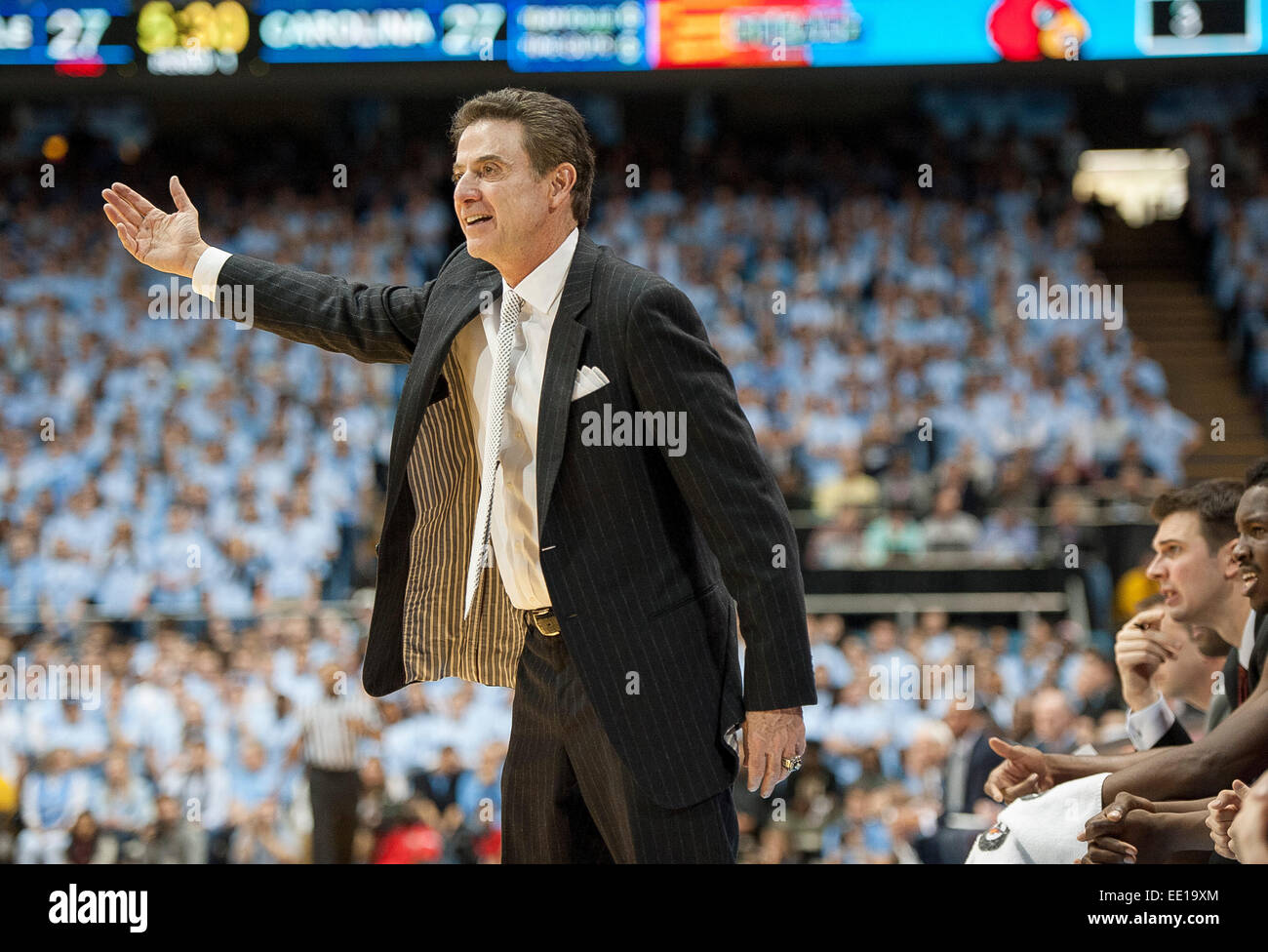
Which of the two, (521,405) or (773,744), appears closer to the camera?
(773,744)

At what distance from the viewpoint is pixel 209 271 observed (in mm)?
2014

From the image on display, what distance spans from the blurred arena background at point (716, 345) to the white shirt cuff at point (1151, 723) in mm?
2037

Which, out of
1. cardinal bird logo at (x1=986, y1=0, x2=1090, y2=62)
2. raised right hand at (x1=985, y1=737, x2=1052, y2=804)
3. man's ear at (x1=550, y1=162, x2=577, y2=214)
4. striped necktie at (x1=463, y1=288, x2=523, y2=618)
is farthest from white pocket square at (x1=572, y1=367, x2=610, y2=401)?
cardinal bird logo at (x1=986, y1=0, x2=1090, y2=62)

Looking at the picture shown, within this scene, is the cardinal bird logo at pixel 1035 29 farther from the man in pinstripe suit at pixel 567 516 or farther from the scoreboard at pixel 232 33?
the man in pinstripe suit at pixel 567 516

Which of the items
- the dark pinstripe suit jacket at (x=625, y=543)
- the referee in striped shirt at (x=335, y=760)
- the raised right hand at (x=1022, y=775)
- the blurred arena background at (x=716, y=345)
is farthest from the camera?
the blurred arena background at (x=716, y=345)

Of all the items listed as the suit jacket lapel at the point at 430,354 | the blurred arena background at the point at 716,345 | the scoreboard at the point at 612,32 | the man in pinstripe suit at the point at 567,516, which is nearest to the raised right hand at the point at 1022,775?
the man in pinstripe suit at the point at 567,516

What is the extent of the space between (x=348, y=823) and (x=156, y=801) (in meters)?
0.84

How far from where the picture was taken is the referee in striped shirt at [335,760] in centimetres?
554

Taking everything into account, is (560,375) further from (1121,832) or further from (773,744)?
(1121,832)

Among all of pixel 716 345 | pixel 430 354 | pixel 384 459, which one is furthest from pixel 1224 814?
pixel 716 345

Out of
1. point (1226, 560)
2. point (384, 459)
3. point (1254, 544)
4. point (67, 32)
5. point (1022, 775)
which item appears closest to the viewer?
point (1254, 544)

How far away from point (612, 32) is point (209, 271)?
232 inches

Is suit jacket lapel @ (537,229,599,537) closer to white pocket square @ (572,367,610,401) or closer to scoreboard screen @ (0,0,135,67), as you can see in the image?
white pocket square @ (572,367,610,401)

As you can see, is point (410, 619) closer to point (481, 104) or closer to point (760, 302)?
point (481, 104)
